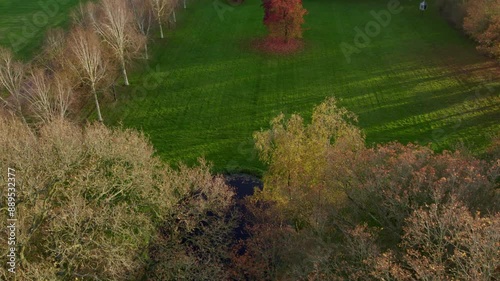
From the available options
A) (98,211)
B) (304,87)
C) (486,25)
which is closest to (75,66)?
(98,211)

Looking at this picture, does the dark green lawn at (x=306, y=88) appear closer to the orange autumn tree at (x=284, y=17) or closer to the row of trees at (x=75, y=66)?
the orange autumn tree at (x=284, y=17)

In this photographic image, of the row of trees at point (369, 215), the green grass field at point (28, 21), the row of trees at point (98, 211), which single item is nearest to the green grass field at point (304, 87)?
the green grass field at point (28, 21)

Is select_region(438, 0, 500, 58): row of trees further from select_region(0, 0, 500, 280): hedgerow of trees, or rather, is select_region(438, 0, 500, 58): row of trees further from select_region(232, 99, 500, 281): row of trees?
select_region(232, 99, 500, 281): row of trees

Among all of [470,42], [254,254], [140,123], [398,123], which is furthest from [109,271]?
[470,42]

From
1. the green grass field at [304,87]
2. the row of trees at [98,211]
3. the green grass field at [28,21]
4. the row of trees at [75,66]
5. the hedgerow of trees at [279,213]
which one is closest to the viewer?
the hedgerow of trees at [279,213]

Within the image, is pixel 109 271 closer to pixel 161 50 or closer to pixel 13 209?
pixel 13 209

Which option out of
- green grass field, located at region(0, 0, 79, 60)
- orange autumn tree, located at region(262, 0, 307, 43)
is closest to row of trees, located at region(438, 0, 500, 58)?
orange autumn tree, located at region(262, 0, 307, 43)

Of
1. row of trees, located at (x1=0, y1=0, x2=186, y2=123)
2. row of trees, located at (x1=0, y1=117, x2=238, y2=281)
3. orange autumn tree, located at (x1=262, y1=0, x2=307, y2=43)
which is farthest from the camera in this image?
orange autumn tree, located at (x1=262, y1=0, x2=307, y2=43)
